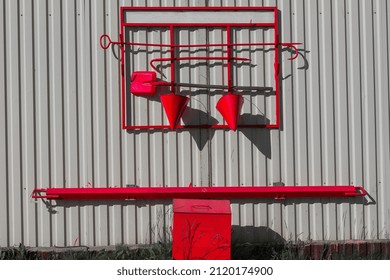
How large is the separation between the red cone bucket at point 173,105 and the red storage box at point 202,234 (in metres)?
0.98

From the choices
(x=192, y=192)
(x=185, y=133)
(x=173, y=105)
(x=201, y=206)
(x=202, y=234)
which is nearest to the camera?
(x=202, y=234)

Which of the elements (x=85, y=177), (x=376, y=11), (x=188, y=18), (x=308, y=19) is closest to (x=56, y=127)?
(x=85, y=177)

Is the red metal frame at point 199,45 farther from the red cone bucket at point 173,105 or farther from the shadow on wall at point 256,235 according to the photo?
the shadow on wall at point 256,235

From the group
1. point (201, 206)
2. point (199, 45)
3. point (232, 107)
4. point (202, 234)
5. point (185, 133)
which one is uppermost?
point (199, 45)

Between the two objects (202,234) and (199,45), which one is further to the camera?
(199,45)

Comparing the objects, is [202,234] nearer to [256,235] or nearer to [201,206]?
[201,206]

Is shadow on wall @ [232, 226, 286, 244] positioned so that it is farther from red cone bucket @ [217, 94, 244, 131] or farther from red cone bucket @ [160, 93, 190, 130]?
A: red cone bucket @ [160, 93, 190, 130]

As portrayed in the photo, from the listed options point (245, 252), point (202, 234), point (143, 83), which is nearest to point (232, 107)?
point (143, 83)

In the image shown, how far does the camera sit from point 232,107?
243 inches

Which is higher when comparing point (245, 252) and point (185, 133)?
point (185, 133)

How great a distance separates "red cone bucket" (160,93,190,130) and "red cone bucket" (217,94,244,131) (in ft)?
1.27

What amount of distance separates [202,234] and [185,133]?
1.18 m

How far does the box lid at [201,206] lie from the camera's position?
5724 mm

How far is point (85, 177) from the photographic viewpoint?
6.32 m
